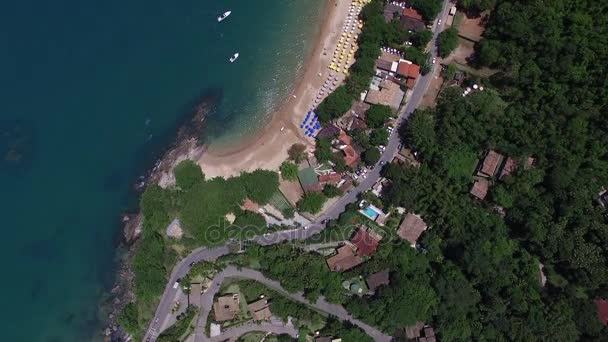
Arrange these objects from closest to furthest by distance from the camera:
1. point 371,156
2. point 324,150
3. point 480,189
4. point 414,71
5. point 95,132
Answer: point 480,189
point 371,156
point 414,71
point 324,150
point 95,132

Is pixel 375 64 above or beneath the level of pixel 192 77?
above

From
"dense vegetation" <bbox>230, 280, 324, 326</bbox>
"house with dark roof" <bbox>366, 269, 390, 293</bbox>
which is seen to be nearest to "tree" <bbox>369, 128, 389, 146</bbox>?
"house with dark roof" <bbox>366, 269, 390, 293</bbox>

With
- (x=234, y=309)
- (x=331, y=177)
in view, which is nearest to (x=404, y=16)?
(x=331, y=177)

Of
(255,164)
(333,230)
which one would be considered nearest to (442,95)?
(333,230)

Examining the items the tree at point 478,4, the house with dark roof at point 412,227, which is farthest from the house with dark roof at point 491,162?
the tree at point 478,4

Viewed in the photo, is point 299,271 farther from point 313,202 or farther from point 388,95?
point 388,95

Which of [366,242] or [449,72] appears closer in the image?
[366,242]

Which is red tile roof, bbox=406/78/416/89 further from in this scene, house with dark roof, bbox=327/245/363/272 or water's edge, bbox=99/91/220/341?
water's edge, bbox=99/91/220/341

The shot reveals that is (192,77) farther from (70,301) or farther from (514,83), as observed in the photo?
(514,83)
